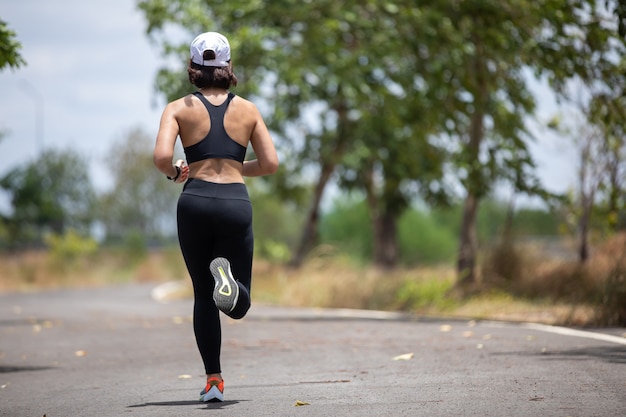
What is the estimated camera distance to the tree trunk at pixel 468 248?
17.6 m

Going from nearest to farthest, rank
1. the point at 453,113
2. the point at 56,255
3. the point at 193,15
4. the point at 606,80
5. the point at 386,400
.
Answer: the point at 386,400, the point at 606,80, the point at 453,113, the point at 193,15, the point at 56,255

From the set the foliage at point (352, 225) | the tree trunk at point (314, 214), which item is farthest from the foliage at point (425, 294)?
the foliage at point (352, 225)

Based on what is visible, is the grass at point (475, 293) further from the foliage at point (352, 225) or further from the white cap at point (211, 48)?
the foliage at point (352, 225)

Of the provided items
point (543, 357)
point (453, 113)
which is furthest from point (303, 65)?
point (543, 357)

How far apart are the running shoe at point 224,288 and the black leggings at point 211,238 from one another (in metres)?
0.09

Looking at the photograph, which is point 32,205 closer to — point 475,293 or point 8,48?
point 475,293

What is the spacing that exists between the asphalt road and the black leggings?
52 centimetres

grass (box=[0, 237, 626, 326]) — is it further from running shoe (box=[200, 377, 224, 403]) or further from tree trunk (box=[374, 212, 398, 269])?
tree trunk (box=[374, 212, 398, 269])

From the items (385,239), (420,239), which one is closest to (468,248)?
(385,239)

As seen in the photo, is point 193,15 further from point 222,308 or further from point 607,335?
point 222,308

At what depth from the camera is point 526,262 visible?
1708 cm

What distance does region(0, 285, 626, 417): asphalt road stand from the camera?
5.90 metres

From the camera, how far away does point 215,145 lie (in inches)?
238

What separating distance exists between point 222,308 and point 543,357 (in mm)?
3202
